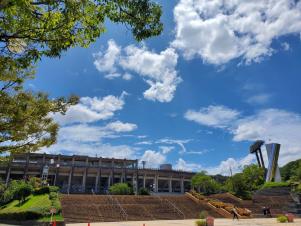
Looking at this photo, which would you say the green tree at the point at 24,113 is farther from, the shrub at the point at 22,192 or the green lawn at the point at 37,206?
the shrub at the point at 22,192

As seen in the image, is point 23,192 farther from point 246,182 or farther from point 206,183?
point 246,182

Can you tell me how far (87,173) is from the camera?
72062mm

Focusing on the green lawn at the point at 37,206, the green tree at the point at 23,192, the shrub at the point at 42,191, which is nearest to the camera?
the green lawn at the point at 37,206

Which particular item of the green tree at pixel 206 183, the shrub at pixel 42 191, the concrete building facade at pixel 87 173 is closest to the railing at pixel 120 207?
the shrub at pixel 42 191

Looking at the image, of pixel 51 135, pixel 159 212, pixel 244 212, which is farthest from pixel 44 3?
pixel 244 212

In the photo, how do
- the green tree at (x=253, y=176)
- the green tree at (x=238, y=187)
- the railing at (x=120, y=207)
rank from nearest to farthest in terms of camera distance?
the railing at (x=120, y=207) < the green tree at (x=238, y=187) < the green tree at (x=253, y=176)

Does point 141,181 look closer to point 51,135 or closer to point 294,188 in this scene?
point 294,188

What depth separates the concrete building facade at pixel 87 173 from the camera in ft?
216

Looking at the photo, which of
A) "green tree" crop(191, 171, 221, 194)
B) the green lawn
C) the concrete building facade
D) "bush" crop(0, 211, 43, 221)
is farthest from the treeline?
"bush" crop(0, 211, 43, 221)

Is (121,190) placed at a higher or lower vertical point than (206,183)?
lower

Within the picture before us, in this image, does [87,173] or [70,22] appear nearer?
[70,22]

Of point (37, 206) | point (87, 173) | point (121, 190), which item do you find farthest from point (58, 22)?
point (87, 173)

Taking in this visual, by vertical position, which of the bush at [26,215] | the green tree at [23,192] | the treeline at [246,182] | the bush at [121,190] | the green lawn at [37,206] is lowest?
the bush at [26,215]

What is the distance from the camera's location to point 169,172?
84.6 metres
